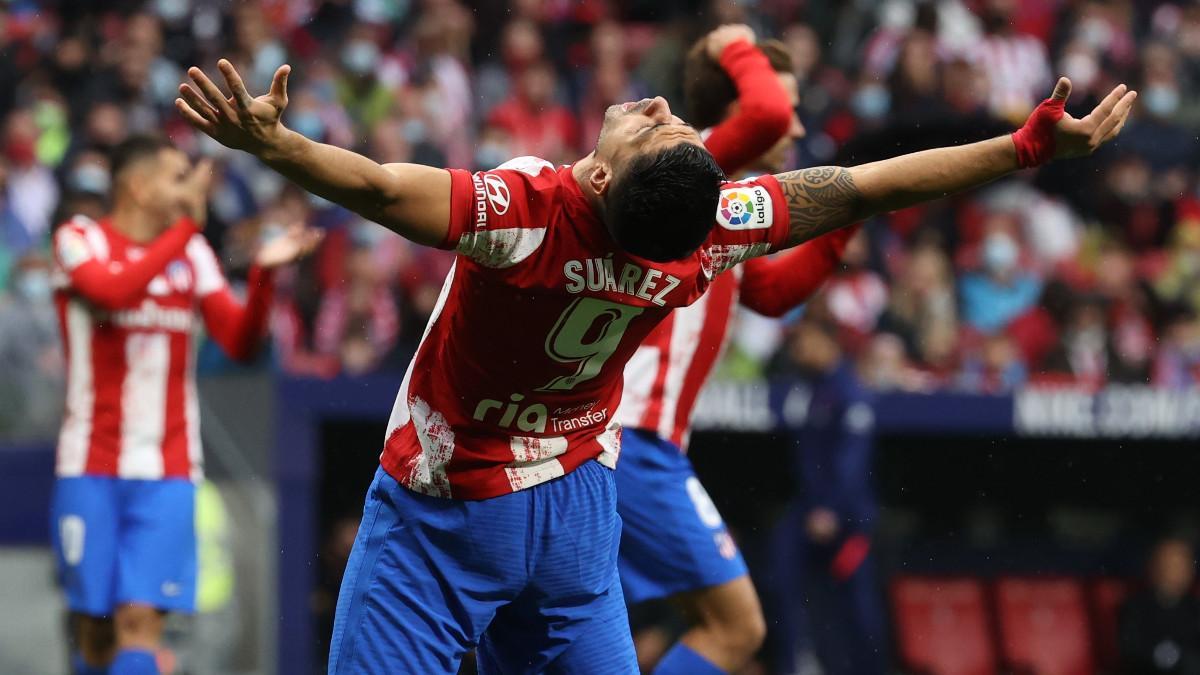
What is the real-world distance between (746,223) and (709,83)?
1.87 metres

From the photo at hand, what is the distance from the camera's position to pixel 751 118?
5336 mm

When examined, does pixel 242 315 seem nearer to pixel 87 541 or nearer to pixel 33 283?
pixel 87 541

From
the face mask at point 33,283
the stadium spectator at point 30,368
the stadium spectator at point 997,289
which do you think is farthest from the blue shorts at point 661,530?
the stadium spectator at point 997,289

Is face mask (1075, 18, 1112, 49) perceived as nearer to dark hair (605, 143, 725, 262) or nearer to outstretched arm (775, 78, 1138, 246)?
outstretched arm (775, 78, 1138, 246)

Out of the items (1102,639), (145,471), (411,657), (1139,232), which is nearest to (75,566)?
(145,471)

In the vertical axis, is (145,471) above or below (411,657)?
above

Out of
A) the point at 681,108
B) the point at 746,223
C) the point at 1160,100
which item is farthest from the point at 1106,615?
the point at 746,223

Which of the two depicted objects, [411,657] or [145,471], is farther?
[145,471]

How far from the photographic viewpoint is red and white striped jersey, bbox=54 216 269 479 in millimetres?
6672

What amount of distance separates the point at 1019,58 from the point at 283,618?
860 cm

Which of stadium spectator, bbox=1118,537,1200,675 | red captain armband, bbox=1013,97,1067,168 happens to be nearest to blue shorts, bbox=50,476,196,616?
red captain armband, bbox=1013,97,1067,168

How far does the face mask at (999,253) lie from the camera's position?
12.2m

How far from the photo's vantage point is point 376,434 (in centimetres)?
987

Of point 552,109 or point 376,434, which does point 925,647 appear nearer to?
point 376,434
